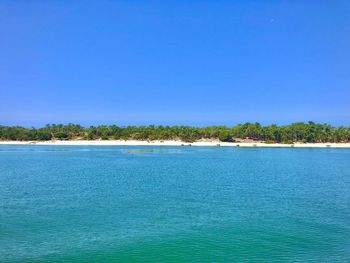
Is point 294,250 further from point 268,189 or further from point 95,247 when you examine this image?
point 268,189

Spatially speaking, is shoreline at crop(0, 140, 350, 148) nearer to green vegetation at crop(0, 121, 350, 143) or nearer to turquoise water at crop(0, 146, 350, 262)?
green vegetation at crop(0, 121, 350, 143)

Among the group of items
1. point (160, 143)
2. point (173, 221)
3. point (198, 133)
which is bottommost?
point (173, 221)

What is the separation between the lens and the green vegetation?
148125mm

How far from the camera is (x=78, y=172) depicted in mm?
49969

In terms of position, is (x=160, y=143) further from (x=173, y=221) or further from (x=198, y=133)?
(x=173, y=221)

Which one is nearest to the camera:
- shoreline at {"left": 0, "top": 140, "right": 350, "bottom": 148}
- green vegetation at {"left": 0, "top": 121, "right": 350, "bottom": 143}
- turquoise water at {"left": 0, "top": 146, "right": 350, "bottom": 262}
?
turquoise water at {"left": 0, "top": 146, "right": 350, "bottom": 262}

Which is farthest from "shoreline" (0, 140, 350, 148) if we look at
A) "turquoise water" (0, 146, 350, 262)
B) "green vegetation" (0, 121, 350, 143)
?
"turquoise water" (0, 146, 350, 262)

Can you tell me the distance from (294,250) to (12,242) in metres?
14.2

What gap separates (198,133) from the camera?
Answer: 158m

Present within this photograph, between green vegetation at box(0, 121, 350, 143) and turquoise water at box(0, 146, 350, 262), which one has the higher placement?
green vegetation at box(0, 121, 350, 143)

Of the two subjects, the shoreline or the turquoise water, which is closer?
the turquoise water

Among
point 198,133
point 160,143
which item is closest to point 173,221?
point 160,143

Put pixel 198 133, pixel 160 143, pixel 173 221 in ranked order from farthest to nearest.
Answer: pixel 198 133, pixel 160 143, pixel 173 221

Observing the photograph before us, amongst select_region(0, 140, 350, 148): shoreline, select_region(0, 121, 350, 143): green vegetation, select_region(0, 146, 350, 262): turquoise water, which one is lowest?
select_region(0, 146, 350, 262): turquoise water
